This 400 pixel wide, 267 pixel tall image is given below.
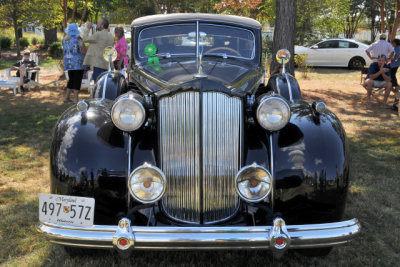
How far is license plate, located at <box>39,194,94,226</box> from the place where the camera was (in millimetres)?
2229

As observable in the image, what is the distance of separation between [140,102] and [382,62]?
761cm

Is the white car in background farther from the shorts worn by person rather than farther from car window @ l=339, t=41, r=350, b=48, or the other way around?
the shorts worn by person

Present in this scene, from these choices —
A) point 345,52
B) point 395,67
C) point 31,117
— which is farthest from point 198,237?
point 345,52

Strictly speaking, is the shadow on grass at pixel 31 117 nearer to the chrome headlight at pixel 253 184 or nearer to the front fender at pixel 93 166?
the front fender at pixel 93 166

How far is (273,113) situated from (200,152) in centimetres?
56

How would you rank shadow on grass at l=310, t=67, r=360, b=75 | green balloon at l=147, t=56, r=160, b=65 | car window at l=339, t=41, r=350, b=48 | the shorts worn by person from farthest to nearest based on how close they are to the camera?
1. car window at l=339, t=41, r=350, b=48
2. shadow on grass at l=310, t=67, r=360, b=75
3. the shorts worn by person
4. green balloon at l=147, t=56, r=160, b=65

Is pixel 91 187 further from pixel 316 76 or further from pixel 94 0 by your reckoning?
pixel 94 0

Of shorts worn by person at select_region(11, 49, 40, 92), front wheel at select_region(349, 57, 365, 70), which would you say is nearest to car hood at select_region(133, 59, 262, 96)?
shorts worn by person at select_region(11, 49, 40, 92)

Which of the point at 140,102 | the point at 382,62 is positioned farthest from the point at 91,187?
the point at 382,62

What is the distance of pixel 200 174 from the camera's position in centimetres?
237

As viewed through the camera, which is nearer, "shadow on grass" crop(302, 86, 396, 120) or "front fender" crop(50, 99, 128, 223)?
"front fender" crop(50, 99, 128, 223)

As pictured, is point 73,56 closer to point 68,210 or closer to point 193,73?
point 193,73

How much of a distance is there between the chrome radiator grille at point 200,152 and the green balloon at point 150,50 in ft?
5.55

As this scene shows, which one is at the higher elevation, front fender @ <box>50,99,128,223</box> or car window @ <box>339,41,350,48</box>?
car window @ <box>339,41,350,48</box>
